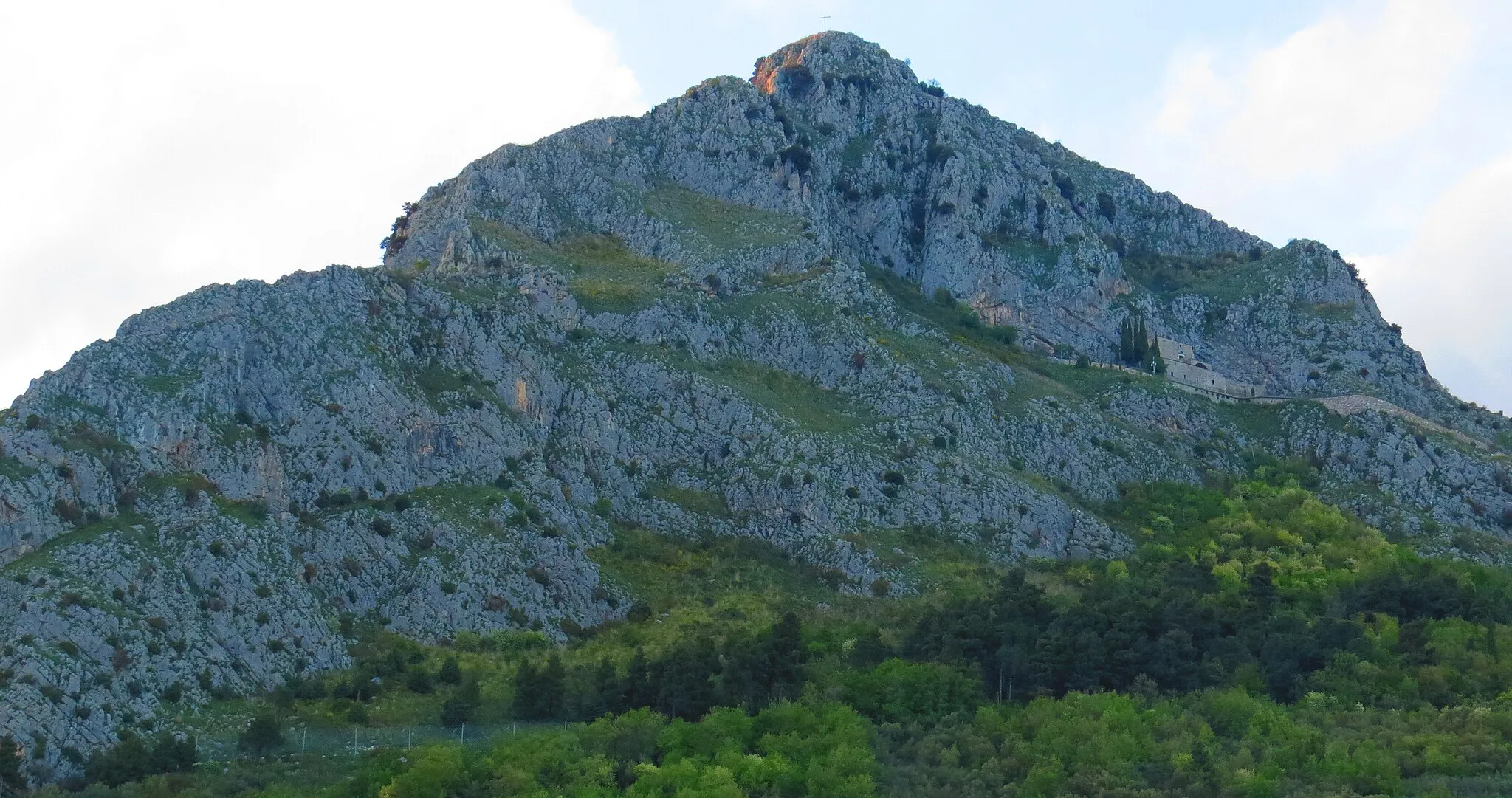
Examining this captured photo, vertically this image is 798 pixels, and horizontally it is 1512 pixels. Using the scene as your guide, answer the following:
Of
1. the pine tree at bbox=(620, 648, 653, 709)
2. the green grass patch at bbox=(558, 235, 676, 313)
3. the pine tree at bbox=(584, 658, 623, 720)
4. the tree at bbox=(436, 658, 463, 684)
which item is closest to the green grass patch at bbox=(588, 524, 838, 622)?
the pine tree at bbox=(620, 648, 653, 709)

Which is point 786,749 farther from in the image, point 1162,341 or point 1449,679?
point 1162,341

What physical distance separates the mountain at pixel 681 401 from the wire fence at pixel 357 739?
4285mm

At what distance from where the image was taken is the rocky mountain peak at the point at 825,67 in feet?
534

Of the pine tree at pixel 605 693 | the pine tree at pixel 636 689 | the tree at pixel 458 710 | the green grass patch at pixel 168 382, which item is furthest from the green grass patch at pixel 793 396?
the tree at pixel 458 710

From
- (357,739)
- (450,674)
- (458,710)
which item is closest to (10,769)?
(357,739)

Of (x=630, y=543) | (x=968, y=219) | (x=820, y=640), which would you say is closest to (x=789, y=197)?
(x=968, y=219)

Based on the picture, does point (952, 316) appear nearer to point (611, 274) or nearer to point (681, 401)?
point (611, 274)

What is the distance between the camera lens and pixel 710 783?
7444 cm

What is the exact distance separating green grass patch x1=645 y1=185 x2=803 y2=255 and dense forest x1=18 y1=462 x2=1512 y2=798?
34.0 m

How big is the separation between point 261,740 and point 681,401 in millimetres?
44856

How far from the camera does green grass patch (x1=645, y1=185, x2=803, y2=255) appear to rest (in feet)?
441

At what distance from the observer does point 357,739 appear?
80.2 m

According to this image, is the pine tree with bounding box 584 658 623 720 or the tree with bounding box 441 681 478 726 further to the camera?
the pine tree with bounding box 584 658 623 720

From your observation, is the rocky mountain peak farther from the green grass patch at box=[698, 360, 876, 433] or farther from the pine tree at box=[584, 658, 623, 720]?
the pine tree at box=[584, 658, 623, 720]
